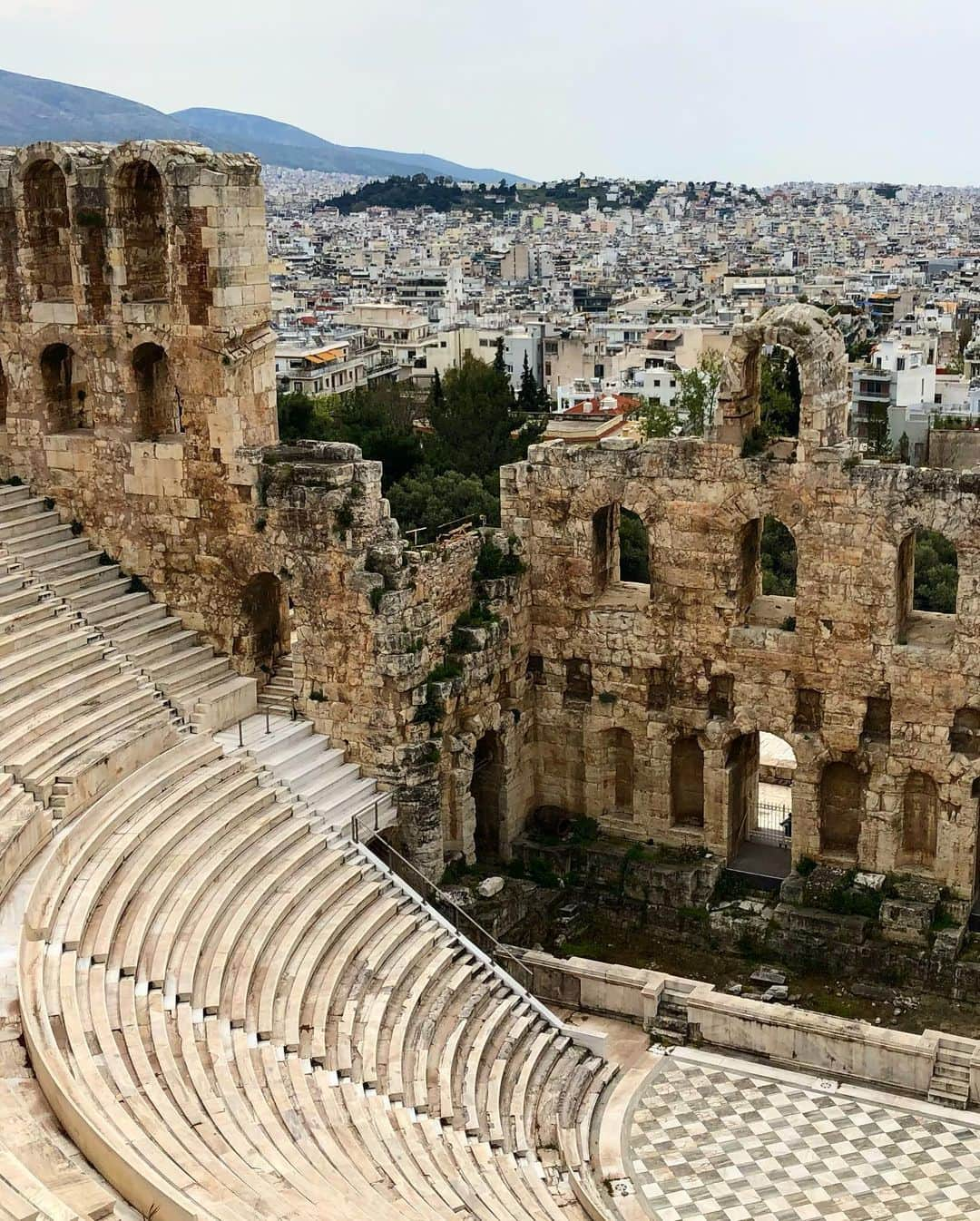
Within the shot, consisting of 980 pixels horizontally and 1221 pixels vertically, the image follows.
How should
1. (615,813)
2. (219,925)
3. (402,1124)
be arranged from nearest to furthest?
(402,1124) → (219,925) → (615,813)

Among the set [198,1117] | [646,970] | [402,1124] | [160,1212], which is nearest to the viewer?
[160,1212]

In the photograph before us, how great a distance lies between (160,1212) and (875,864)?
594 inches

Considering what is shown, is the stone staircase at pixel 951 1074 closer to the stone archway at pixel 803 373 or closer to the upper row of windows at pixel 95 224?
the stone archway at pixel 803 373

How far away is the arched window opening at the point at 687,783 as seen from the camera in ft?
91.6

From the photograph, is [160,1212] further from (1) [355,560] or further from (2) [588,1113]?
(1) [355,560]

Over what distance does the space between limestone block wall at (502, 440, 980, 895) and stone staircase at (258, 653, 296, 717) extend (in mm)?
4162

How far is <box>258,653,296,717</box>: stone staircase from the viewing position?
2706 cm

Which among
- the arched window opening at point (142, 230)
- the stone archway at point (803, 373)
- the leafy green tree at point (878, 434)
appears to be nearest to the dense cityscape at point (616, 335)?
the leafy green tree at point (878, 434)

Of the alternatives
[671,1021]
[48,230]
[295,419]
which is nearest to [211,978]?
[671,1021]

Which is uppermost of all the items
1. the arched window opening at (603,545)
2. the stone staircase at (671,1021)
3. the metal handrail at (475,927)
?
the arched window opening at (603,545)

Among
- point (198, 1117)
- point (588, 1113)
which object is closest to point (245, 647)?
point (588, 1113)

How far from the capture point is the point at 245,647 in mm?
27297

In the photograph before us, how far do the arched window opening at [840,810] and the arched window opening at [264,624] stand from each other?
9.34m

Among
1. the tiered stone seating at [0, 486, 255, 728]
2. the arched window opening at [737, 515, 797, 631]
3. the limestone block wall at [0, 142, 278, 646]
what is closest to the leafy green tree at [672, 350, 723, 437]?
the arched window opening at [737, 515, 797, 631]
